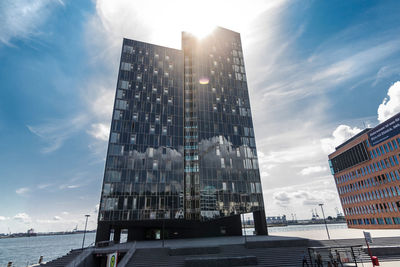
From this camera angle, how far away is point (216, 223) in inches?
1969

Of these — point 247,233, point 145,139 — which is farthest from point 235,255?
point 247,233

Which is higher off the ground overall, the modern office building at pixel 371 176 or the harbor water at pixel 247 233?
the modern office building at pixel 371 176

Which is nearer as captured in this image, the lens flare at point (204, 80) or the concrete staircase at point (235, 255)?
the concrete staircase at point (235, 255)

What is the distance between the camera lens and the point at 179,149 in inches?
1956

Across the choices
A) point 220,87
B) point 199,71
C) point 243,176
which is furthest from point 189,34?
point 243,176

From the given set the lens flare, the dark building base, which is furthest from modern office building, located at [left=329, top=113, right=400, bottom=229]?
the lens flare

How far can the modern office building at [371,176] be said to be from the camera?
185ft

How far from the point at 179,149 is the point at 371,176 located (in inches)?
2423

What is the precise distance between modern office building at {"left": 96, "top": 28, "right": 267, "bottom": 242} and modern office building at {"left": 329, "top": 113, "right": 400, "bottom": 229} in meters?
39.0

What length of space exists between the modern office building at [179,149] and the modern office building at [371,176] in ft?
128

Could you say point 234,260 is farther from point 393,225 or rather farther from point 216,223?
point 393,225

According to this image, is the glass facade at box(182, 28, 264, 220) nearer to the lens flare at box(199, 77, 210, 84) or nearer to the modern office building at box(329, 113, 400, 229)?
the lens flare at box(199, 77, 210, 84)

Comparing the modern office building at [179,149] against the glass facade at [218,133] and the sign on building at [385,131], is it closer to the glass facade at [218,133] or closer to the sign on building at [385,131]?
the glass facade at [218,133]

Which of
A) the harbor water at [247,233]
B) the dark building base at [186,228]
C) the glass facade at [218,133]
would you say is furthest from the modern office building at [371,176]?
the dark building base at [186,228]
